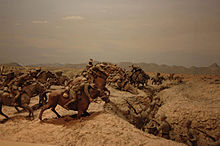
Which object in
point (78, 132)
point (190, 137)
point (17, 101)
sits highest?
point (17, 101)

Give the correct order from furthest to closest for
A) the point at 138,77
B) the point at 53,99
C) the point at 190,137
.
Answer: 1. the point at 138,77
2. the point at 190,137
3. the point at 53,99

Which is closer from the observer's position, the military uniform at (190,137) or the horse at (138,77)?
the military uniform at (190,137)

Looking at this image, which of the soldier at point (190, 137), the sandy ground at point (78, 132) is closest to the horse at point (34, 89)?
the sandy ground at point (78, 132)

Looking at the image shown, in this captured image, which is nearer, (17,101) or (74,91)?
(74,91)

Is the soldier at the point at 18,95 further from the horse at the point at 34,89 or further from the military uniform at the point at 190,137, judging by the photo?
the military uniform at the point at 190,137

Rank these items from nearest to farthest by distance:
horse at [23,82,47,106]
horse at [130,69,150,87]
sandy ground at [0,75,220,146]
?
sandy ground at [0,75,220,146]
horse at [23,82,47,106]
horse at [130,69,150,87]

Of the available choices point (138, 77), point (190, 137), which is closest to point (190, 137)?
point (190, 137)

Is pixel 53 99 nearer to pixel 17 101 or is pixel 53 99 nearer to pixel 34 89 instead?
pixel 17 101

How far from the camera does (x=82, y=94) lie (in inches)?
208

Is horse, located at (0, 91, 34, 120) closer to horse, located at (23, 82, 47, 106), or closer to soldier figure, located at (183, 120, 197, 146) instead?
horse, located at (23, 82, 47, 106)

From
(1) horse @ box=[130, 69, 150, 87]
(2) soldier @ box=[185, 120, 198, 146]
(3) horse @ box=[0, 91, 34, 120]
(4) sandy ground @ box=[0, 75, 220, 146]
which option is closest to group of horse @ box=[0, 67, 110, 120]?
(3) horse @ box=[0, 91, 34, 120]

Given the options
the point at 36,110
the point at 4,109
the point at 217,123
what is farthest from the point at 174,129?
the point at 4,109

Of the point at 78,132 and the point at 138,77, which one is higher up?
the point at 138,77

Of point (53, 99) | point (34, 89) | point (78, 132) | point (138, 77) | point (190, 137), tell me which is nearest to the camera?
point (78, 132)
